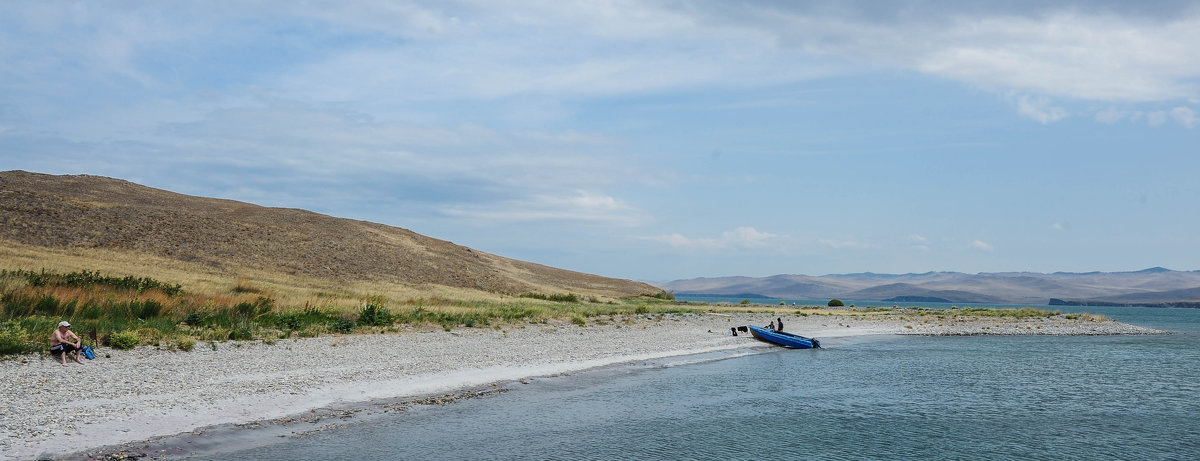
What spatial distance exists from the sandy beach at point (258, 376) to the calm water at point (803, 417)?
6.50 ft

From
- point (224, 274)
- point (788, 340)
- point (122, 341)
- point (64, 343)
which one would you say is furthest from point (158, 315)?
point (224, 274)

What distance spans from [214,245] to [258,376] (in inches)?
2409

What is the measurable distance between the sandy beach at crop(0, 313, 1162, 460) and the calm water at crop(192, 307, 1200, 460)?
6.50ft

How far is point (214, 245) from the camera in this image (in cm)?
7488

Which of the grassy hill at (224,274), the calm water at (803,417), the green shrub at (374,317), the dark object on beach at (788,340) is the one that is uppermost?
the grassy hill at (224,274)

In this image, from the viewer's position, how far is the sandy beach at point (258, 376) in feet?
47.2

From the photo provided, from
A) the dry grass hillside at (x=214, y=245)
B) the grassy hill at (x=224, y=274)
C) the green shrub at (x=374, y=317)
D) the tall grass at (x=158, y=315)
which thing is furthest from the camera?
the dry grass hillside at (x=214, y=245)

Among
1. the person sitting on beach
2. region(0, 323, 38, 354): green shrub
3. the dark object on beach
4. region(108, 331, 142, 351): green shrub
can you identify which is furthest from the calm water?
region(0, 323, 38, 354): green shrub

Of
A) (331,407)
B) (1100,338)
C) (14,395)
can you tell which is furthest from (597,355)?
(1100,338)

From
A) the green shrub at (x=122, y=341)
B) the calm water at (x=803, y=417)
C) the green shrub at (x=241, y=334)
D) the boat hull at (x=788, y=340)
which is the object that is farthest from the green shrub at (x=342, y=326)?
the boat hull at (x=788, y=340)

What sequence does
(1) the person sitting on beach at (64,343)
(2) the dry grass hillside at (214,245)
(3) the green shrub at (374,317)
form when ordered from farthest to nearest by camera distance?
1. (2) the dry grass hillside at (214,245)
2. (3) the green shrub at (374,317)
3. (1) the person sitting on beach at (64,343)

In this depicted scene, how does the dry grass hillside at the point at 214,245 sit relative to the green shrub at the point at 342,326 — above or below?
above

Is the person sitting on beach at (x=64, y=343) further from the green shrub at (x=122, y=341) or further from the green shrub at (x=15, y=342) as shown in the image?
the green shrub at (x=122, y=341)

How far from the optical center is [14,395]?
15.7 metres
